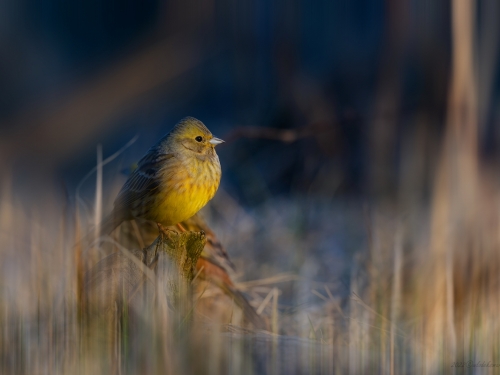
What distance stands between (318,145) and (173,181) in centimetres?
329

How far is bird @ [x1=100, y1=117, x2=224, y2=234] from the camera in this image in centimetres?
319

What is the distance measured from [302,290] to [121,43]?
3.26 meters

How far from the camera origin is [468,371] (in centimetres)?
309

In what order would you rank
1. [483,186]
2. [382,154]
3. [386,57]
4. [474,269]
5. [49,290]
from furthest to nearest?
[382,154]
[386,57]
[483,186]
[474,269]
[49,290]

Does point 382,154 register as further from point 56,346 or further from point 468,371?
point 56,346

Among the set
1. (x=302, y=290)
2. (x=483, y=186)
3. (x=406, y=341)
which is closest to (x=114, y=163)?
(x=302, y=290)

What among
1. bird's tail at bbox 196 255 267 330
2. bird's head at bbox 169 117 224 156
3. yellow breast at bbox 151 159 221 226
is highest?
bird's head at bbox 169 117 224 156

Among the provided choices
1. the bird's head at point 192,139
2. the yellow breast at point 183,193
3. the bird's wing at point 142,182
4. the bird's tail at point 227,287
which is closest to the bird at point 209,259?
the bird's tail at point 227,287

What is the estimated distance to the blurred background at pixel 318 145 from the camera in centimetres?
371

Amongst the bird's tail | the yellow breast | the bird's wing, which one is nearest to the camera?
the yellow breast

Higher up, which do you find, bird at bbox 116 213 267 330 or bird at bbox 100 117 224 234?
bird at bbox 100 117 224 234

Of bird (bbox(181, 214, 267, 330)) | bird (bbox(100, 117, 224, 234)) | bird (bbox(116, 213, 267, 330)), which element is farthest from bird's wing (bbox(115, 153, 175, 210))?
bird (bbox(181, 214, 267, 330))

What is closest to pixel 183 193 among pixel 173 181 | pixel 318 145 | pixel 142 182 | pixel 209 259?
pixel 173 181

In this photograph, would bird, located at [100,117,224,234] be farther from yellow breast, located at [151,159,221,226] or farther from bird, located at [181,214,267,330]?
bird, located at [181,214,267,330]
